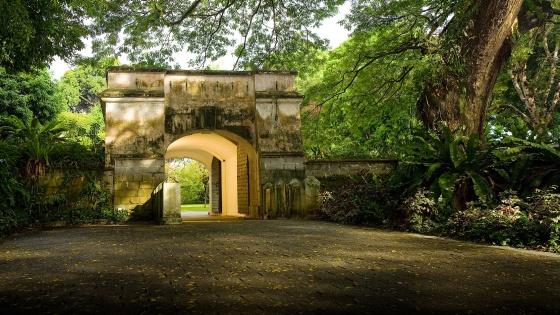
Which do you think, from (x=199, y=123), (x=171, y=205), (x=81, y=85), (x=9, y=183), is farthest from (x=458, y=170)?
(x=81, y=85)

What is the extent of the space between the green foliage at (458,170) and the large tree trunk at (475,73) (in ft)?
2.66

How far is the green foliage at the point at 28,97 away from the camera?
2280 centimetres

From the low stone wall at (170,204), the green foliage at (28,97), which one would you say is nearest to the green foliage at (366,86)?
the low stone wall at (170,204)

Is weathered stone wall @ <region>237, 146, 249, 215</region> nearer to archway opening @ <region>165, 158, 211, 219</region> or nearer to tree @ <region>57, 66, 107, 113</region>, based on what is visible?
archway opening @ <region>165, 158, 211, 219</region>

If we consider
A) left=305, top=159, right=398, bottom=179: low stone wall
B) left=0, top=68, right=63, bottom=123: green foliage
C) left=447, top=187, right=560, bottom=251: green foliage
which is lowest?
left=447, top=187, right=560, bottom=251: green foliage

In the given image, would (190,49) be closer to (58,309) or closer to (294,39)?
(294,39)

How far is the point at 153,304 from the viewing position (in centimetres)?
302

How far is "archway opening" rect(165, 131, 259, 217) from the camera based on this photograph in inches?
598

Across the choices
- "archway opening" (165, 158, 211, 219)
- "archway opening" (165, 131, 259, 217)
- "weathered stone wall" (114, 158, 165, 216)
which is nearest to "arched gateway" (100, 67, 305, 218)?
"weathered stone wall" (114, 158, 165, 216)

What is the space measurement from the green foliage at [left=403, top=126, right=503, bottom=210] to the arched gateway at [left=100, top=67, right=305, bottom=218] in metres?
4.77

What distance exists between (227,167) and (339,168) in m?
6.91

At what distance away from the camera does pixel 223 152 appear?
1953cm

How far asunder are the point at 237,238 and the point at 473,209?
12.2 feet

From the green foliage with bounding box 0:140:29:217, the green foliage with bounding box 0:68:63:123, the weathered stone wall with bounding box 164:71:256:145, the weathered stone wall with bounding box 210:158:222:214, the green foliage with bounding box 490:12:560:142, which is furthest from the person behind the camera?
the green foliage with bounding box 0:68:63:123
